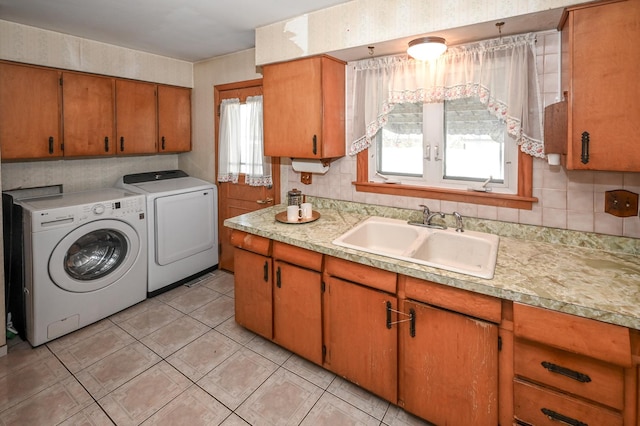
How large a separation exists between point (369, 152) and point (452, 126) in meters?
0.62

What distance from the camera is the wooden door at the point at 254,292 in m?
2.31

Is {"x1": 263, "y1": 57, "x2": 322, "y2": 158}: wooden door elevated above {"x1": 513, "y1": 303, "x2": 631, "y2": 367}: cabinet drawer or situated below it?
above

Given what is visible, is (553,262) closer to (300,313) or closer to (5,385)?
(300,313)

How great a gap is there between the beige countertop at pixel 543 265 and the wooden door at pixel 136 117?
165 centimetres

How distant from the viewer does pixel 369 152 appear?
2561 millimetres

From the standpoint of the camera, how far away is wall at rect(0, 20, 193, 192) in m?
2.57

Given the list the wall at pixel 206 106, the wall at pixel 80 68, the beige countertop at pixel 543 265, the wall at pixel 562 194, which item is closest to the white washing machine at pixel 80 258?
the wall at pixel 80 68

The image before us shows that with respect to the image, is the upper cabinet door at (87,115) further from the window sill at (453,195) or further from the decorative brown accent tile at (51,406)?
the window sill at (453,195)

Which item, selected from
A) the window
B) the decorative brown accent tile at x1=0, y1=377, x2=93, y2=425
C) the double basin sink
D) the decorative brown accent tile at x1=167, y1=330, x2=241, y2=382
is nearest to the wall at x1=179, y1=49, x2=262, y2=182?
the window

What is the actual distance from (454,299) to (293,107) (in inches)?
66.8

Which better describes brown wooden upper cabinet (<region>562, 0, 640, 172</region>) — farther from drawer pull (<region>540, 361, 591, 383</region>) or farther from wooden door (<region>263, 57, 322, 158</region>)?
wooden door (<region>263, 57, 322, 158</region>)

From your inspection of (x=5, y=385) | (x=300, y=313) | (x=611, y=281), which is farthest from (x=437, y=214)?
(x=5, y=385)

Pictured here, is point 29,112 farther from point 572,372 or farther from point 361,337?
point 572,372

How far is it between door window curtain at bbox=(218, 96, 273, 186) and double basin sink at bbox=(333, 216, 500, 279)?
129 centimetres
